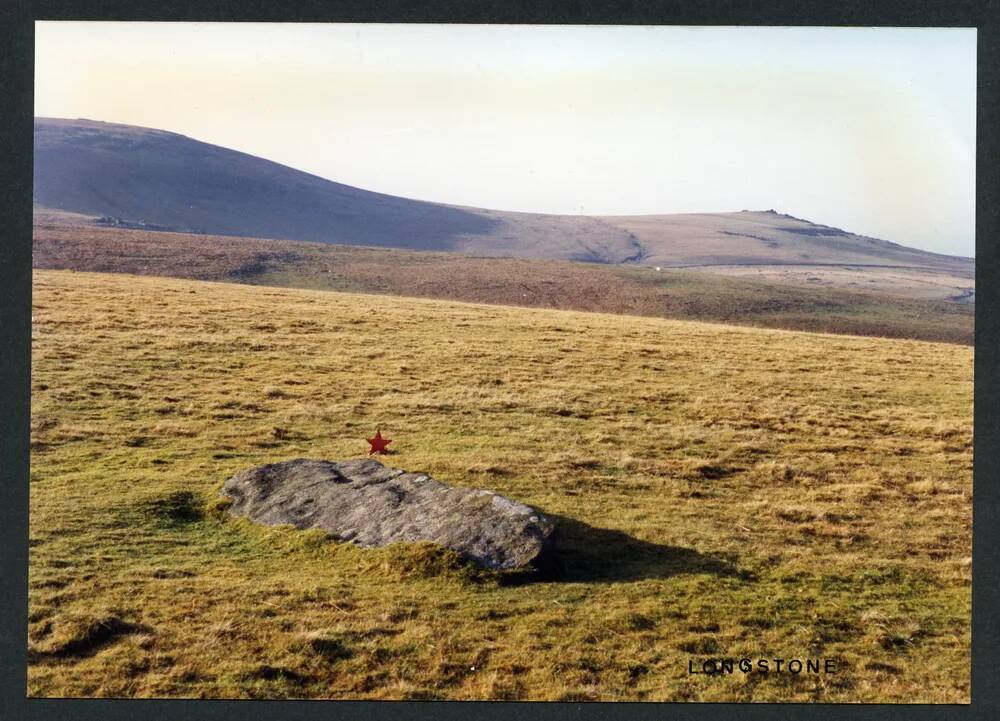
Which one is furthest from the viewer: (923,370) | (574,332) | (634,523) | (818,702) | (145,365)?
(574,332)

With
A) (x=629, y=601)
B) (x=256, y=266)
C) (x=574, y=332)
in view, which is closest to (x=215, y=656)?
(x=629, y=601)

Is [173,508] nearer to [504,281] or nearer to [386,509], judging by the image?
[386,509]

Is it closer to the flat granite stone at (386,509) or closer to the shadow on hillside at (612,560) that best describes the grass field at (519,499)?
the shadow on hillside at (612,560)

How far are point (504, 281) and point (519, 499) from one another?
65832 millimetres

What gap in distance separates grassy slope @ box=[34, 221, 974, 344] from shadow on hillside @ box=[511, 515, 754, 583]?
5081 centimetres

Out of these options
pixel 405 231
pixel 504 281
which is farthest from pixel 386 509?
pixel 405 231

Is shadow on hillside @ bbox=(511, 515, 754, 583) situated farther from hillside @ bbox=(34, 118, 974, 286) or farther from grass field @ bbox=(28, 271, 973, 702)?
hillside @ bbox=(34, 118, 974, 286)

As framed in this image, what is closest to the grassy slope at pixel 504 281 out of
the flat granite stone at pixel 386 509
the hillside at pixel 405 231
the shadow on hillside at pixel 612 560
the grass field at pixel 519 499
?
the grass field at pixel 519 499

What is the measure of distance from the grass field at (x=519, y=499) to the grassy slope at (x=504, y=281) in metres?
43.5

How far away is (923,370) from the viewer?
89.7 feet

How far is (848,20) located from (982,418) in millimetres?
6834

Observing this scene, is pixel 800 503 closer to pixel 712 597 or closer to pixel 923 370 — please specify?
Result: pixel 712 597

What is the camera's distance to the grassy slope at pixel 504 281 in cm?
6788

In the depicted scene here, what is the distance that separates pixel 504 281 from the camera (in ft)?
265
